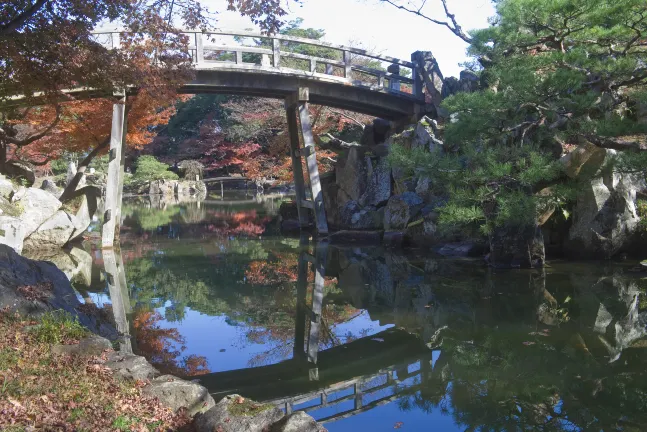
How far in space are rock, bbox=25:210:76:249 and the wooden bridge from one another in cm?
92

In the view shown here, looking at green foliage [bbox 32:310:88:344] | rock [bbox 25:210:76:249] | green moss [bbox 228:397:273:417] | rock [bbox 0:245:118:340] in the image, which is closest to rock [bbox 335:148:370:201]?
rock [bbox 25:210:76:249]

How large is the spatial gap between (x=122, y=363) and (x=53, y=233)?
336 inches

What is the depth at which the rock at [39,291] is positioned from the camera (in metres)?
4.32

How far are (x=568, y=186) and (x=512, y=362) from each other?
449 cm

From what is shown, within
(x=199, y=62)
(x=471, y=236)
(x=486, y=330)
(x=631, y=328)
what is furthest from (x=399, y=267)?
(x=199, y=62)

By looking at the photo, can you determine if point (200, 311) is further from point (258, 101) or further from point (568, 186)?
point (258, 101)

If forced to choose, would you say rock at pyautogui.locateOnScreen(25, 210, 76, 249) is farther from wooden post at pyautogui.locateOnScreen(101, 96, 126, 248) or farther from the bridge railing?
the bridge railing

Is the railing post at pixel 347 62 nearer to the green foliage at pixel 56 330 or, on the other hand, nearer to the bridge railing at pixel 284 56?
the bridge railing at pixel 284 56

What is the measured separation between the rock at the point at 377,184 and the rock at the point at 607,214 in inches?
198

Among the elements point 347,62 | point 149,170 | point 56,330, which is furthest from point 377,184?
point 149,170

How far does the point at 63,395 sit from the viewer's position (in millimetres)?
3020

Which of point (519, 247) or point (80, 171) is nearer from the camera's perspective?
point (519, 247)

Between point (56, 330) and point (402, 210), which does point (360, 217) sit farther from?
point (56, 330)

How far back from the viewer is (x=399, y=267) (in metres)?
9.16
